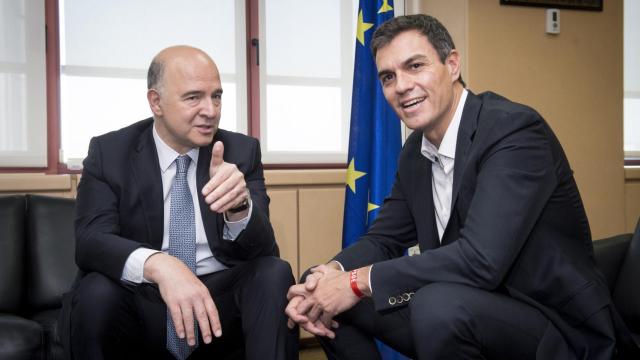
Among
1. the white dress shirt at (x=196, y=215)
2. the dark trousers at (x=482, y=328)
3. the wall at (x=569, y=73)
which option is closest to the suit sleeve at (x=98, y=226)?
the white dress shirt at (x=196, y=215)

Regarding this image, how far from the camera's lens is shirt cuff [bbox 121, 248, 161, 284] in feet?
4.89

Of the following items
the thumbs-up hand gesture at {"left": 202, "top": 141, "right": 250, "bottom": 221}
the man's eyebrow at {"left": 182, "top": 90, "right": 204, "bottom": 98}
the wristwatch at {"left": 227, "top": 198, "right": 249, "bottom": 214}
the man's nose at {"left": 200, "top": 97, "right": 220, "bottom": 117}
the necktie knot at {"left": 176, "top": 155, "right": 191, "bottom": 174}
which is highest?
the man's eyebrow at {"left": 182, "top": 90, "right": 204, "bottom": 98}

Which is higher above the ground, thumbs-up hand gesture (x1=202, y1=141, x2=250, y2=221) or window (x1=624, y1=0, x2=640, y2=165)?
window (x1=624, y1=0, x2=640, y2=165)

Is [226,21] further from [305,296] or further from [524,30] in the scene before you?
[305,296]

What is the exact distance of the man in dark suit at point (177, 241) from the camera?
142 cm

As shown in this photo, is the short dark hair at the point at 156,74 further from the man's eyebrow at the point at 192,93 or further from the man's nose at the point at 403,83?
the man's nose at the point at 403,83

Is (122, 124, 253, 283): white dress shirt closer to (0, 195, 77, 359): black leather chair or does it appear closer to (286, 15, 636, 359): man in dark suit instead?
(286, 15, 636, 359): man in dark suit

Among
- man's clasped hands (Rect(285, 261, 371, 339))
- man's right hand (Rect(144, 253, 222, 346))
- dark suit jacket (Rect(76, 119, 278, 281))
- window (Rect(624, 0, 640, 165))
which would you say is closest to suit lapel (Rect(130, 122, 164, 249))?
dark suit jacket (Rect(76, 119, 278, 281))

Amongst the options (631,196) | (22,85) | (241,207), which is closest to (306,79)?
(22,85)

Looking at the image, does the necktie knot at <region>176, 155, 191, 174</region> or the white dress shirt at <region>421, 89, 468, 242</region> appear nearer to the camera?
the white dress shirt at <region>421, 89, 468, 242</region>

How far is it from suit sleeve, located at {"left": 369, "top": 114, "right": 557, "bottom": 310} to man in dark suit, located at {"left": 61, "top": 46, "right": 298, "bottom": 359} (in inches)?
13.1

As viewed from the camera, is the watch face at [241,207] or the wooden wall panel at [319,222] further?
the wooden wall panel at [319,222]

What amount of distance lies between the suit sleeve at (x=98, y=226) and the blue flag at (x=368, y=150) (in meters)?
1.27

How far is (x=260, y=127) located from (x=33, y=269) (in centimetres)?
141
